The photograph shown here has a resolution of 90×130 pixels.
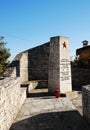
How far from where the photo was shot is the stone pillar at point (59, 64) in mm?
11375

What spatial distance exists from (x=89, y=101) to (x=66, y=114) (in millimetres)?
1994

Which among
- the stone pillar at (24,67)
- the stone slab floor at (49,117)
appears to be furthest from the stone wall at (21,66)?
the stone slab floor at (49,117)

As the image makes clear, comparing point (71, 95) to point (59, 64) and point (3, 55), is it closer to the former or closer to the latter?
point (59, 64)

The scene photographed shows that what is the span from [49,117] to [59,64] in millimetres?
4550

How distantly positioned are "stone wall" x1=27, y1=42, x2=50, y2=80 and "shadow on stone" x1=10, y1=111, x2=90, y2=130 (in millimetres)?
7540

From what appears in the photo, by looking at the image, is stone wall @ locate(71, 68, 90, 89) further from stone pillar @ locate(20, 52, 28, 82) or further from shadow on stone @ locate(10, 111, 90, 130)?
shadow on stone @ locate(10, 111, 90, 130)

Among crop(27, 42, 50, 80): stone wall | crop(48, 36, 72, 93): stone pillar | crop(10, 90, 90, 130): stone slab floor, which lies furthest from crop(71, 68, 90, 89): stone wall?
crop(10, 90, 90, 130): stone slab floor

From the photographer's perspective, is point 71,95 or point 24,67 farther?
point 24,67

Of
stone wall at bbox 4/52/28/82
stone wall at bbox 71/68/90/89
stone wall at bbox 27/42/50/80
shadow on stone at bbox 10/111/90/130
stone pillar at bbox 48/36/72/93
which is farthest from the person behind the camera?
stone wall at bbox 71/68/90/89

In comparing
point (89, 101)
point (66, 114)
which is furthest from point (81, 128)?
point (66, 114)

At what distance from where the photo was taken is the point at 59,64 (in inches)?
447

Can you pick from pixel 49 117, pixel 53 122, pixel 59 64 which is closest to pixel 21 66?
pixel 59 64

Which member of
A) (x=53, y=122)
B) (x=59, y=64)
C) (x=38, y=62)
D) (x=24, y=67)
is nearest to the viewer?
(x=53, y=122)

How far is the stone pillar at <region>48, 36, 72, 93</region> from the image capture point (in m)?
11.4
